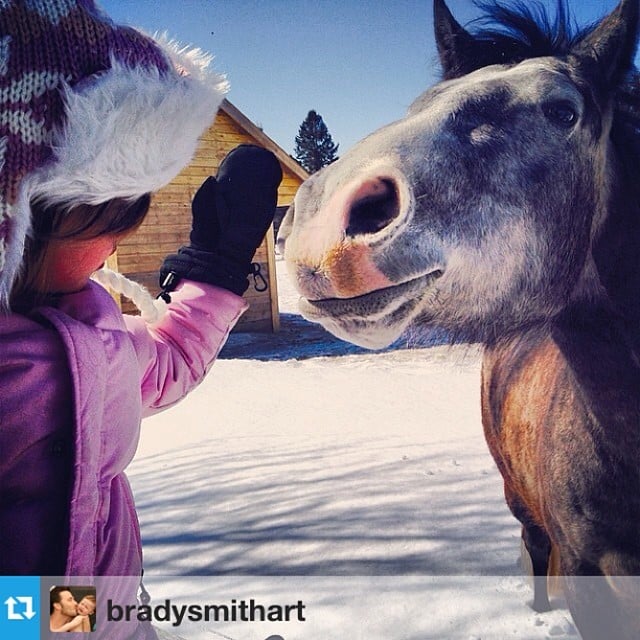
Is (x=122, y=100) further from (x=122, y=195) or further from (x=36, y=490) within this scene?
(x=36, y=490)

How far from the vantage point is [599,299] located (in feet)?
2.02

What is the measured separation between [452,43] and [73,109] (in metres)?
0.52

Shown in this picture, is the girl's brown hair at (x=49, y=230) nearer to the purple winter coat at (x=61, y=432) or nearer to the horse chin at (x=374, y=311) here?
the purple winter coat at (x=61, y=432)

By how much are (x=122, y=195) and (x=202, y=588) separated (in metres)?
0.73

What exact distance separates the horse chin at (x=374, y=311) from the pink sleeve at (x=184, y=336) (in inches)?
7.4

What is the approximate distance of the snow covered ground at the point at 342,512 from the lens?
88cm

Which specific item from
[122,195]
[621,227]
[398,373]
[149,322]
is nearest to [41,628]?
[149,322]

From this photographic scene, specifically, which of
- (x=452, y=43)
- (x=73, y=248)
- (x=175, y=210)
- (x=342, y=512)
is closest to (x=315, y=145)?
(x=452, y=43)

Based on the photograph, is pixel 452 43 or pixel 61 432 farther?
pixel 452 43

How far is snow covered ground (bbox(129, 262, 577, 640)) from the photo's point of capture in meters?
0.88

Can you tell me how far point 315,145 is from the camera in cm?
98

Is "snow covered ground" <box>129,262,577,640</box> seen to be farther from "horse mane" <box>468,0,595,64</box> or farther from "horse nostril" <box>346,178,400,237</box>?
"horse mane" <box>468,0,595,64</box>

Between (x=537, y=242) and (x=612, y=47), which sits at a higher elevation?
(x=612, y=47)

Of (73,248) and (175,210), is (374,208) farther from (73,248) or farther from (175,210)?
(175,210)
